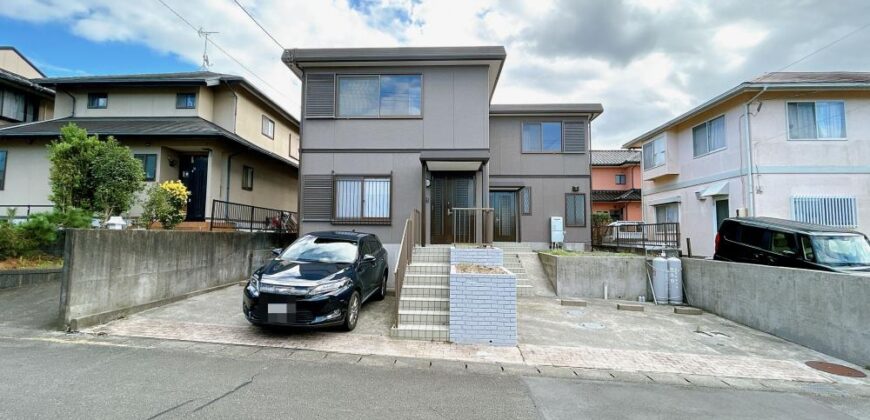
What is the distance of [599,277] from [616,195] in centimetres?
2055

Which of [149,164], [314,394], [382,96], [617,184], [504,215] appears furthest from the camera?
[617,184]

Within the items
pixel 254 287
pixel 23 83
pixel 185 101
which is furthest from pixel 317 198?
pixel 23 83

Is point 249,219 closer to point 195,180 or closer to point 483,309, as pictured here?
point 195,180

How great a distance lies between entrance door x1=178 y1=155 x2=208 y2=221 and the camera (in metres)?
12.9

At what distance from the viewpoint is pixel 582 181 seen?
565 inches

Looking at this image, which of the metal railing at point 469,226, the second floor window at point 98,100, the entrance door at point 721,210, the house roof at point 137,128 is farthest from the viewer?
the second floor window at point 98,100

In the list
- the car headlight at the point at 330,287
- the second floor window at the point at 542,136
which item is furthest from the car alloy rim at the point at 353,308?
the second floor window at the point at 542,136

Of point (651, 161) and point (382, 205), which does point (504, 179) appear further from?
point (651, 161)

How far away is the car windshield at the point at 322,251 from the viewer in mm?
6598

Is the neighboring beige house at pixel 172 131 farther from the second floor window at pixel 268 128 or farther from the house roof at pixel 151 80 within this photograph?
the second floor window at pixel 268 128

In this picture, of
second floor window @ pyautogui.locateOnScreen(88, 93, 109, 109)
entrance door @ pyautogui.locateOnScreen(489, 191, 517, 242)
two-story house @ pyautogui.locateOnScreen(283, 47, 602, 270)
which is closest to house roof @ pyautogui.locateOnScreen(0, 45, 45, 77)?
second floor window @ pyautogui.locateOnScreen(88, 93, 109, 109)

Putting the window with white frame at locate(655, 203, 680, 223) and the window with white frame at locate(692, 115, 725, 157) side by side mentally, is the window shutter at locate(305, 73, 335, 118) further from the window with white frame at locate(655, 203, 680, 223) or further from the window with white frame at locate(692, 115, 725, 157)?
the window with white frame at locate(655, 203, 680, 223)

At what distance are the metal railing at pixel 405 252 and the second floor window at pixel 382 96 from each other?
10.0 ft

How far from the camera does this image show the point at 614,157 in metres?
29.8
